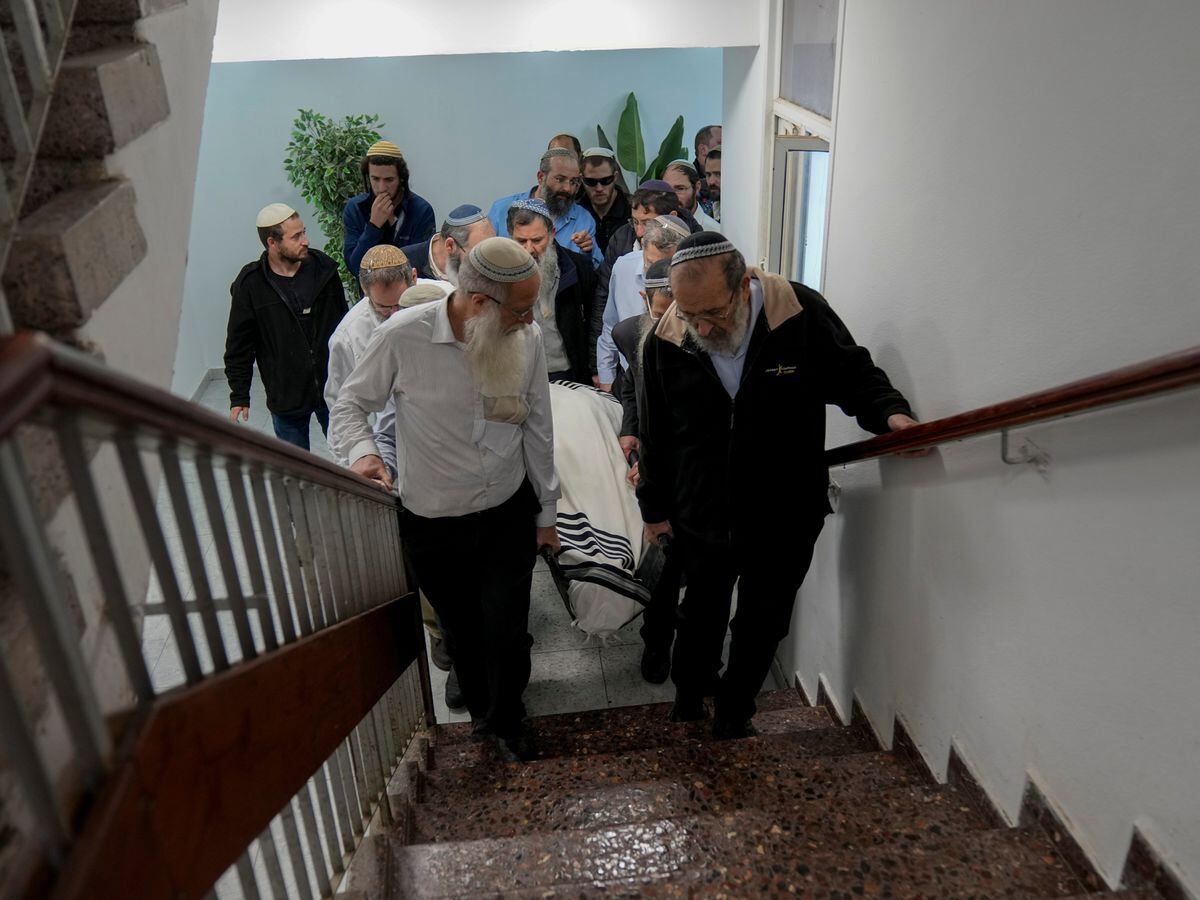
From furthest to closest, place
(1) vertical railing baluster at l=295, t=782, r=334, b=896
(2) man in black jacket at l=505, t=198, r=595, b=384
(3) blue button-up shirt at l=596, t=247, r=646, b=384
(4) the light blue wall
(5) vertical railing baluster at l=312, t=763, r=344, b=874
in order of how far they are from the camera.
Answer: (4) the light blue wall < (2) man in black jacket at l=505, t=198, r=595, b=384 < (3) blue button-up shirt at l=596, t=247, r=646, b=384 < (5) vertical railing baluster at l=312, t=763, r=344, b=874 < (1) vertical railing baluster at l=295, t=782, r=334, b=896

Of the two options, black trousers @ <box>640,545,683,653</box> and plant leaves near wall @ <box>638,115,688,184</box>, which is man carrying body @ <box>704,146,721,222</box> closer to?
plant leaves near wall @ <box>638,115,688,184</box>

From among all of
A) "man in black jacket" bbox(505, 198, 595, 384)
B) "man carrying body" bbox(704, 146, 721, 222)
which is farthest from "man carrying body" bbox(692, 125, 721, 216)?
"man in black jacket" bbox(505, 198, 595, 384)

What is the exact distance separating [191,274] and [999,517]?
22.8ft

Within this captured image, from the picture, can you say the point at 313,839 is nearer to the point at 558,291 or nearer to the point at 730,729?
the point at 730,729

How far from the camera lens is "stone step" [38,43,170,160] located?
1357 millimetres

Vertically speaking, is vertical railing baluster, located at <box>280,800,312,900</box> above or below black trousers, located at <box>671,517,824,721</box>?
above

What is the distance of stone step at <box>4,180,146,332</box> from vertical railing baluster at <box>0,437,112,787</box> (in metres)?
0.41

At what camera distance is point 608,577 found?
3.37m

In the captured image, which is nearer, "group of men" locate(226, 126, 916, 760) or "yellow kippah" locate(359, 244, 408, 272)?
"group of men" locate(226, 126, 916, 760)

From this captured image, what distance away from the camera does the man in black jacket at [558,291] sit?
414cm

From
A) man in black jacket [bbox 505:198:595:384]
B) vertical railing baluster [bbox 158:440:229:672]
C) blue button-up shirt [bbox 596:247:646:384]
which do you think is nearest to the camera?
vertical railing baluster [bbox 158:440:229:672]

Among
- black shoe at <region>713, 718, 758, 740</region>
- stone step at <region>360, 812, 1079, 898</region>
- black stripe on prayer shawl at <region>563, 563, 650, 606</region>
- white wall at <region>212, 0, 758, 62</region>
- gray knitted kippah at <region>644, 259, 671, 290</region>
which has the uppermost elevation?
white wall at <region>212, 0, 758, 62</region>

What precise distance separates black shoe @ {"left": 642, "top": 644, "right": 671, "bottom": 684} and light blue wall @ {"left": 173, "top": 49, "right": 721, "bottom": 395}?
183 inches

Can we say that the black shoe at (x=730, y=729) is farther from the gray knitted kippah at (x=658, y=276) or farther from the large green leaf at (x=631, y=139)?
the large green leaf at (x=631, y=139)
